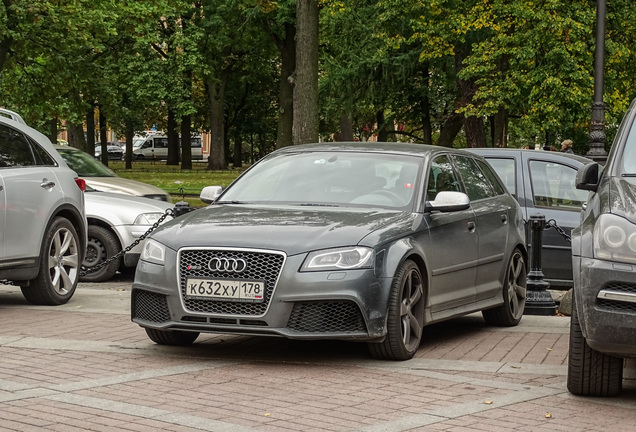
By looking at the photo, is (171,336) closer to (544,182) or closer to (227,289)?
(227,289)

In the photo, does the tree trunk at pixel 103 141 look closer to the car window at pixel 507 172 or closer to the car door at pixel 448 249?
the car window at pixel 507 172

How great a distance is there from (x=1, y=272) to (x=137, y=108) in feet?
142

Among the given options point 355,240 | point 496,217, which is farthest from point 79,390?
point 496,217

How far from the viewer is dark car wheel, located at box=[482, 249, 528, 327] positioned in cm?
989

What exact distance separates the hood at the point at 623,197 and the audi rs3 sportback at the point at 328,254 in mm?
1599

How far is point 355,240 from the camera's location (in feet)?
24.7

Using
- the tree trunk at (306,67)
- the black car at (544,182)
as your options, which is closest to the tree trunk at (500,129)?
the tree trunk at (306,67)

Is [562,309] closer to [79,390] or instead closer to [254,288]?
[254,288]

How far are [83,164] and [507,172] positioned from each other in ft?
24.3

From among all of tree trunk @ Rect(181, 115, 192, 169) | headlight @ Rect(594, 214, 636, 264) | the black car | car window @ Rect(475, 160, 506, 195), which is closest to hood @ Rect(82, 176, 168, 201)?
the black car

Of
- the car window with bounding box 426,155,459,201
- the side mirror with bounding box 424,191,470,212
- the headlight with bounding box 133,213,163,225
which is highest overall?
the car window with bounding box 426,155,459,201

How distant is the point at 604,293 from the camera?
19.7ft

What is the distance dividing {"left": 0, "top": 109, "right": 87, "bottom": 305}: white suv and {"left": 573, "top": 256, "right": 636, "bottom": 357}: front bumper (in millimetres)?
5550

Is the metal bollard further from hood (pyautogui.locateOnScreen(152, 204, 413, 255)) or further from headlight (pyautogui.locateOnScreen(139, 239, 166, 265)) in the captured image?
headlight (pyautogui.locateOnScreen(139, 239, 166, 265))
